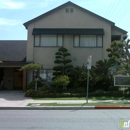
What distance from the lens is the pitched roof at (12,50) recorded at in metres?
26.5

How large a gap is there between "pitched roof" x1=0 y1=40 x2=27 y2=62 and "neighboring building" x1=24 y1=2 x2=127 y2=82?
1.76 m

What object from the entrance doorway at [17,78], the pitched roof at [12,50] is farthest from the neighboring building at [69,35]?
the entrance doorway at [17,78]

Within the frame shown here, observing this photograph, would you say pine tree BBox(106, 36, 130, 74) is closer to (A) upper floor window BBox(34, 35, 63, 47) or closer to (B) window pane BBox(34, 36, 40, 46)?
(A) upper floor window BBox(34, 35, 63, 47)

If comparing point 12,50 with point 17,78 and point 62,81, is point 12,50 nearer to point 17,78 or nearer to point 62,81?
point 17,78

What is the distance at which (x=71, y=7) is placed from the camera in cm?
2634

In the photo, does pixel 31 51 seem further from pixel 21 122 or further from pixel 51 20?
pixel 21 122

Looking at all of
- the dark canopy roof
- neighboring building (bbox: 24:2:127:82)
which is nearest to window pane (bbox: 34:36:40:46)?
neighboring building (bbox: 24:2:127:82)

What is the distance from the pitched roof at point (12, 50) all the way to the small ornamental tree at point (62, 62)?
4128 mm

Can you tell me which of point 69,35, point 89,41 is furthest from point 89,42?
point 69,35

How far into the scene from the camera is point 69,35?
1019 inches

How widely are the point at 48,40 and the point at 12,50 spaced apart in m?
4.72

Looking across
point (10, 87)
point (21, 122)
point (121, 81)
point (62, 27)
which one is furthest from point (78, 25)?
point (21, 122)

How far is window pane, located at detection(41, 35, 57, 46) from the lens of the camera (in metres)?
25.8

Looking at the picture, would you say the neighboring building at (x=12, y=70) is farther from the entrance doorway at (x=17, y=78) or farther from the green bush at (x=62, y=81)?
the green bush at (x=62, y=81)
